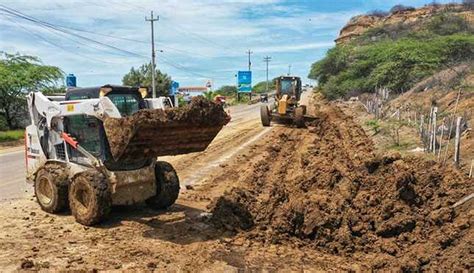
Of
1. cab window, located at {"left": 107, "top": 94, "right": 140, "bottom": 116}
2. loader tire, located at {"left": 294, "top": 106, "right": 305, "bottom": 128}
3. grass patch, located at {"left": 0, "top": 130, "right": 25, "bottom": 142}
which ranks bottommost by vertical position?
grass patch, located at {"left": 0, "top": 130, "right": 25, "bottom": 142}

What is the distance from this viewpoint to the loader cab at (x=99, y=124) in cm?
841

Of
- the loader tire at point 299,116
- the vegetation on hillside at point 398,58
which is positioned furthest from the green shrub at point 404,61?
the loader tire at point 299,116

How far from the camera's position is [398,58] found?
40969mm

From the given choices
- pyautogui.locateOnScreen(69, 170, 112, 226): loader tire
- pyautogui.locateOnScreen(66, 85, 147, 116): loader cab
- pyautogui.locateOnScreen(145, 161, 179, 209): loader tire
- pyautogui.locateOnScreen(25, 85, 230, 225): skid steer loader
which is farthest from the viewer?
pyautogui.locateOnScreen(145, 161, 179, 209): loader tire

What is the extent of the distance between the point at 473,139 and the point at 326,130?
11010 mm

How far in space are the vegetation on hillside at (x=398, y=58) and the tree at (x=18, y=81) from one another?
24003 mm

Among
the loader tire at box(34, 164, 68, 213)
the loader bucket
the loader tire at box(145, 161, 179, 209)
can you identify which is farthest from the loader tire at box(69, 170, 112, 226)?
the loader tire at box(145, 161, 179, 209)

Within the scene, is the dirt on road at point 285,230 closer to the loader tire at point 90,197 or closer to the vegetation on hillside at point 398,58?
the loader tire at point 90,197

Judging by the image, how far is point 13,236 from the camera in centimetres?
801

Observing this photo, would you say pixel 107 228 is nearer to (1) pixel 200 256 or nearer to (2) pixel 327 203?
(1) pixel 200 256

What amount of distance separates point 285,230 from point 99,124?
346 cm

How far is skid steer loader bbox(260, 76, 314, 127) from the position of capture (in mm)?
25641

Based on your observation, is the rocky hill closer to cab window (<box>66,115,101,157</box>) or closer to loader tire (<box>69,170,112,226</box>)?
cab window (<box>66,115,101,157</box>)

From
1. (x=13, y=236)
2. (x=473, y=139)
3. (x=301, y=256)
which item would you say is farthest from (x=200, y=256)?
(x=473, y=139)
